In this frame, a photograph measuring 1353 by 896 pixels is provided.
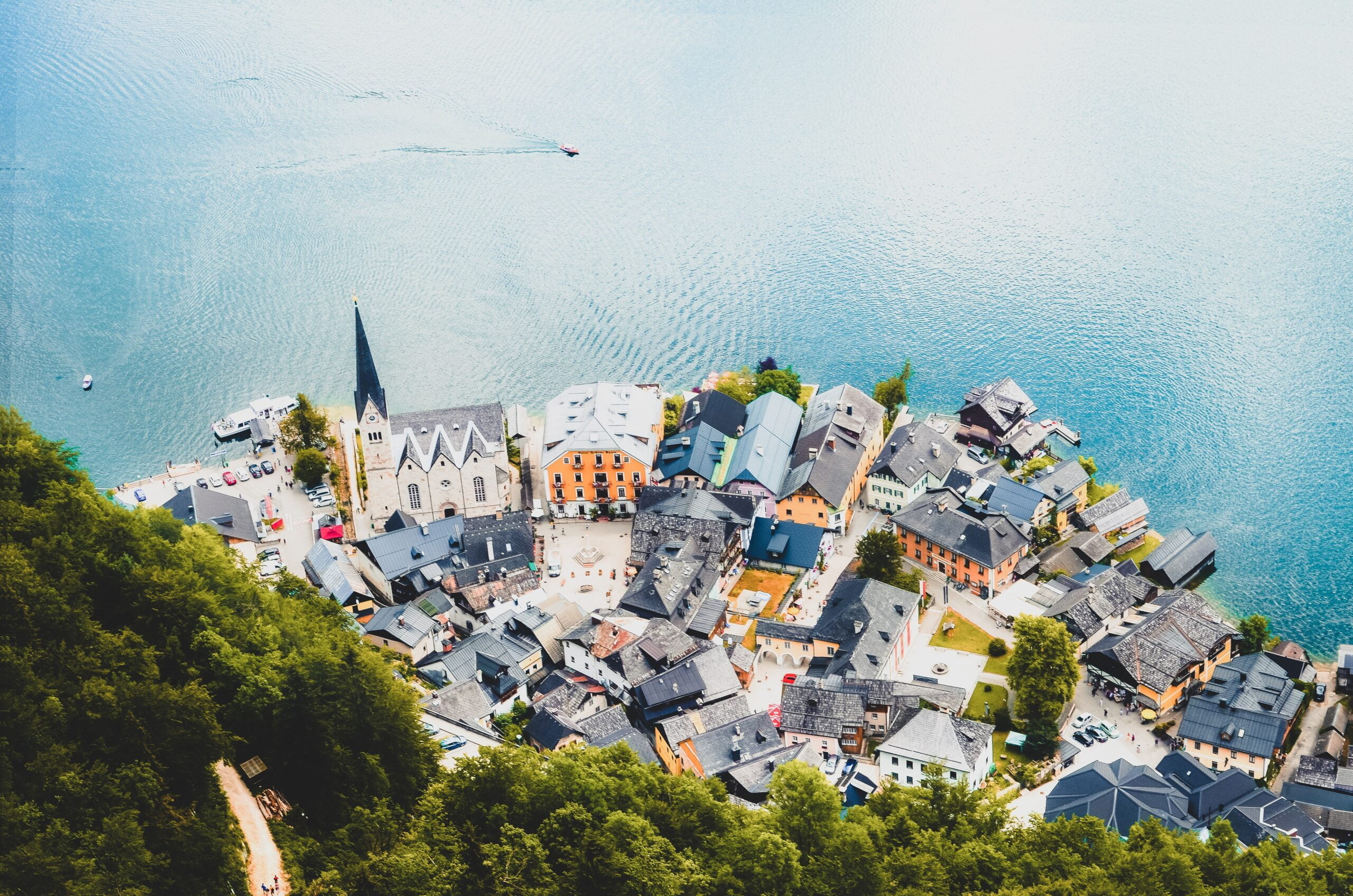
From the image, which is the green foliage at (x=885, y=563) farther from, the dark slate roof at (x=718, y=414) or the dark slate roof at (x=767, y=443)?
the dark slate roof at (x=718, y=414)

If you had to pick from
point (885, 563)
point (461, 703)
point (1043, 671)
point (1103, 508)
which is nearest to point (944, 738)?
point (1043, 671)

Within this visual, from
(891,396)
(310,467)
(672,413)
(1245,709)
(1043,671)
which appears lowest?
(1245,709)

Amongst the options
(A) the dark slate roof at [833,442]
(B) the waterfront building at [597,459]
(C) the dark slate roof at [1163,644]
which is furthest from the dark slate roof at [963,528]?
(B) the waterfront building at [597,459]

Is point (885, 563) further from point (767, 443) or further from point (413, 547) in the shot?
point (413, 547)

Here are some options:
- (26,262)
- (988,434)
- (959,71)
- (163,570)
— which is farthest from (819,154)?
(163,570)

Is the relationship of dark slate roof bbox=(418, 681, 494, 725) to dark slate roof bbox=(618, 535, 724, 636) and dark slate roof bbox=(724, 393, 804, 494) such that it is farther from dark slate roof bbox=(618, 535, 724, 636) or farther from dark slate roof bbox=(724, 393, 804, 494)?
dark slate roof bbox=(724, 393, 804, 494)

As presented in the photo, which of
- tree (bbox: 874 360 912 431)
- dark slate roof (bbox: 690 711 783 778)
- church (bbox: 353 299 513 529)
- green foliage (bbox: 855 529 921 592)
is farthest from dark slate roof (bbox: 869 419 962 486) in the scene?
church (bbox: 353 299 513 529)
